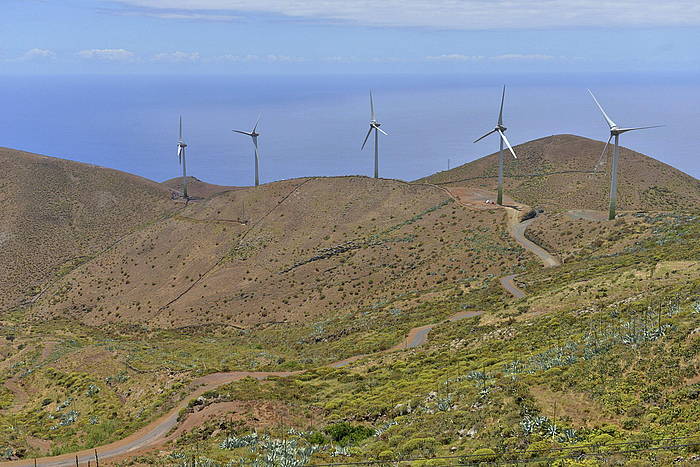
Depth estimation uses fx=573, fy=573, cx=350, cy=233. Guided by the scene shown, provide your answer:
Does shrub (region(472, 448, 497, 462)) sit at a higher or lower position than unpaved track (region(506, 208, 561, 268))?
lower

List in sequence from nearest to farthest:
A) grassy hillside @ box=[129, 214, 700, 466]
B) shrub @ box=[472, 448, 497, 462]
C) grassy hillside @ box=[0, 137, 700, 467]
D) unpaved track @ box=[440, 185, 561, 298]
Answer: shrub @ box=[472, 448, 497, 462]
grassy hillside @ box=[129, 214, 700, 466]
grassy hillside @ box=[0, 137, 700, 467]
unpaved track @ box=[440, 185, 561, 298]

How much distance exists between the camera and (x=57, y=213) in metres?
110

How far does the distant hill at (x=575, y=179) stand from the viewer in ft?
305

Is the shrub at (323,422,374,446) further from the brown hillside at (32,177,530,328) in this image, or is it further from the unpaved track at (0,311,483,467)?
the brown hillside at (32,177,530,328)

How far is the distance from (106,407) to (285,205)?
5769cm

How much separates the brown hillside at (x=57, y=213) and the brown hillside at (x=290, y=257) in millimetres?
9053

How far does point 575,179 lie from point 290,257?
2220 inches

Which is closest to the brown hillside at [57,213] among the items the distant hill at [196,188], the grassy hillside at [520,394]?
the distant hill at [196,188]

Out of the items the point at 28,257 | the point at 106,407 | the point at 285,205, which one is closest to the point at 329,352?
the point at 106,407

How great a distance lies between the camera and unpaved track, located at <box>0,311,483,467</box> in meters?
28.4

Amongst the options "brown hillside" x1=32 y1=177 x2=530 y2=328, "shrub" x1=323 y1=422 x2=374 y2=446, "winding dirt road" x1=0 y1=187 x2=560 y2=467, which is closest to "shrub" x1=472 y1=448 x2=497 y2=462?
"shrub" x1=323 y1=422 x2=374 y2=446

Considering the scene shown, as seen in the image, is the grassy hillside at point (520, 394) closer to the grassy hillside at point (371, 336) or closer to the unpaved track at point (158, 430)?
the grassy hillside at point (371, 336)

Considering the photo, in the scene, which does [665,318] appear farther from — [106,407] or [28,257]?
[28,257]

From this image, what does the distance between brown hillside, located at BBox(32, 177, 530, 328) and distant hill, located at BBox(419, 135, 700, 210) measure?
21124 millimetres
